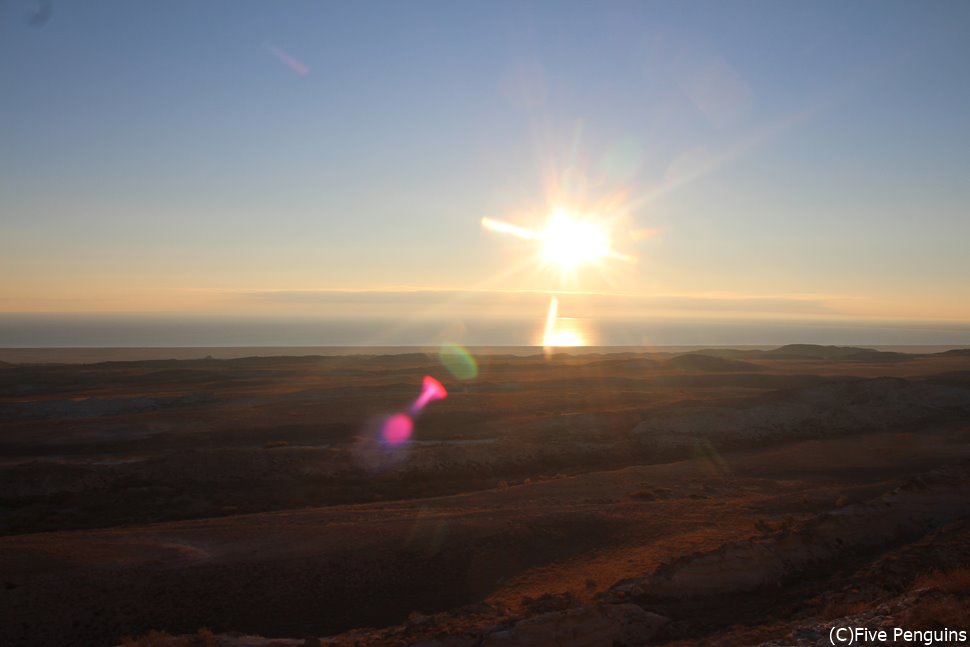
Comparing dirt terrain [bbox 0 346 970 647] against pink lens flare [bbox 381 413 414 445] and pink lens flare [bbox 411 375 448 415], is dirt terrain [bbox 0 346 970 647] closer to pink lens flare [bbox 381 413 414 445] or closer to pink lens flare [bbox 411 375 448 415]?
pink lens flare [bbox 381 413 414 445]

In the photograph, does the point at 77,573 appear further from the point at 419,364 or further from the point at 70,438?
the point at 419,364

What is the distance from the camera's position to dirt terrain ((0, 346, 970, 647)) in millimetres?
12953

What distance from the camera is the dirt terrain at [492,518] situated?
13.0m

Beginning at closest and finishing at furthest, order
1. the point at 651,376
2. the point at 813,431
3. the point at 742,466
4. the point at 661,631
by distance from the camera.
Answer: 1. the point at 661,631
2. the point at 742,466
3. the point at 813,431
4. the point at 651,376

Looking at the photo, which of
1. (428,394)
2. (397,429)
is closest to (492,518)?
(397,429)

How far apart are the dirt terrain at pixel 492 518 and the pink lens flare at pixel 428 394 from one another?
1757 millimetres

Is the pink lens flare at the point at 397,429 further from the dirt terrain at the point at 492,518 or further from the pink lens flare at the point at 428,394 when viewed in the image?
the pink lens flare at the point at 428,394

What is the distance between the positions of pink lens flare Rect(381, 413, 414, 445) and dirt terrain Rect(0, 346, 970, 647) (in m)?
0.94

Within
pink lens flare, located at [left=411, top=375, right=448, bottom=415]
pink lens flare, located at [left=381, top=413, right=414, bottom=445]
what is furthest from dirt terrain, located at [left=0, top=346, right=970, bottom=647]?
pink lens flare, located at [left=411, top=375, right=448, bottom=415]

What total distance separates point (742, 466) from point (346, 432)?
2211 centimetres

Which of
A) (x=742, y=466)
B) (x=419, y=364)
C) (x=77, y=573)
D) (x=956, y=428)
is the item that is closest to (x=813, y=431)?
(x=956, y=428)

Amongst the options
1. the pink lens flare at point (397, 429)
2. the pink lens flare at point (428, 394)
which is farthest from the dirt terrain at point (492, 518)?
the pink lens flare at point (428, 394)

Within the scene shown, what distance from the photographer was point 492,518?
64.2 ft

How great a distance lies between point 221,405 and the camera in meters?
52.0
